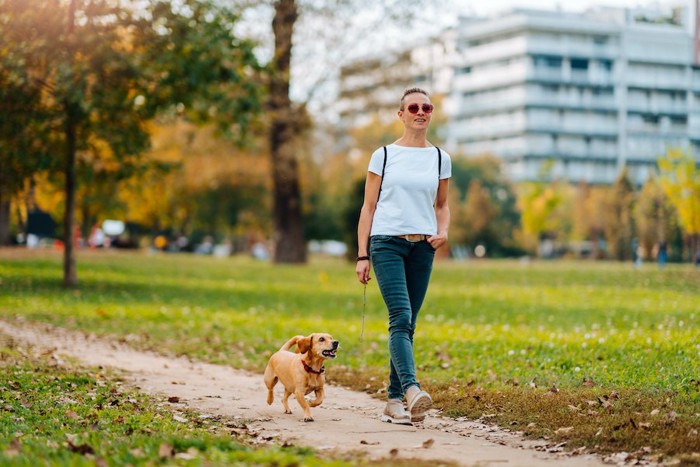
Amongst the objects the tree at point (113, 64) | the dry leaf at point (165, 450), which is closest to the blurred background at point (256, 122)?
the tree at point (113, 64)

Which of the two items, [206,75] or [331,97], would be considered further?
[331,97]

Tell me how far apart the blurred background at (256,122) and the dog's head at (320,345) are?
13.1m

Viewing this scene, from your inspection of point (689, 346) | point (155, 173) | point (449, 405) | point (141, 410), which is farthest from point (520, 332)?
point (155, 173)

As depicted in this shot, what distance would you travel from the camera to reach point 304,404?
8281mm

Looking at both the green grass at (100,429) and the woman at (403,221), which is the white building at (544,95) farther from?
the woman at (403,221)

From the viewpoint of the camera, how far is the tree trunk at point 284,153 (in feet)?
118

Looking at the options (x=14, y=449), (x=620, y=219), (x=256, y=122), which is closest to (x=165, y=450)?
(x=14, y=449)

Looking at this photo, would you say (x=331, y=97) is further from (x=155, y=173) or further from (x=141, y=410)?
(x=141, y=410)

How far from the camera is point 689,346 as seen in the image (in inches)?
477

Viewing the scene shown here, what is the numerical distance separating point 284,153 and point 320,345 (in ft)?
97.2

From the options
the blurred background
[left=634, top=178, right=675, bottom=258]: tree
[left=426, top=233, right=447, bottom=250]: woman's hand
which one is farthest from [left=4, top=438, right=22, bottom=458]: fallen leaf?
[left=634, top=178, right=675, bottom=258]: tree

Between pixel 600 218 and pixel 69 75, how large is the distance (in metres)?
56.1

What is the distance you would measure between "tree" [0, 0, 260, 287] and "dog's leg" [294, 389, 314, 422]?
15.2 m

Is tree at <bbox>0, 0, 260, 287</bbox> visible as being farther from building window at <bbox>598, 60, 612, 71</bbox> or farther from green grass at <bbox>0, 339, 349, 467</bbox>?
building window at <bbox>598, 60, 612, 71</bbox>
